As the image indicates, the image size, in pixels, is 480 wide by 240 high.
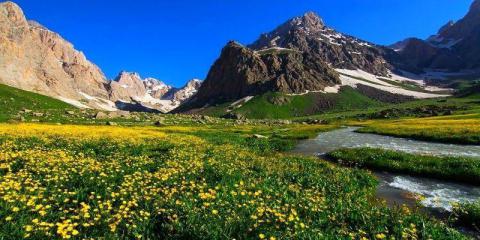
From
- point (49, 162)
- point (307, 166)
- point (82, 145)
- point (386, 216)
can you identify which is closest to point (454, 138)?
point (307, 166)

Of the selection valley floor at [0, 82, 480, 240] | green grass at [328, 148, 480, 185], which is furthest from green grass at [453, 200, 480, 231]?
green grass at [328, 148, 480, 185]

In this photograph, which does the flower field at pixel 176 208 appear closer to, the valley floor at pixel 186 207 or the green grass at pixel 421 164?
the valley floor at pixel 186 207

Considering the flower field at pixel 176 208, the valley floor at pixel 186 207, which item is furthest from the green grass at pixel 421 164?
the flower field at pixel 176 208

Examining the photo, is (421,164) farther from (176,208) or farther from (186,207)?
(176,208)

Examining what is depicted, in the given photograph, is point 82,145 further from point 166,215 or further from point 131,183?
point 166,215

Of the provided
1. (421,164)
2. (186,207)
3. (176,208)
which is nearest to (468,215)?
(186,207)

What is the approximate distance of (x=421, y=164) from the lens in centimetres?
2980

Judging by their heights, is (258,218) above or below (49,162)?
below

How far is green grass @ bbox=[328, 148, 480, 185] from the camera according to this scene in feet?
86.2

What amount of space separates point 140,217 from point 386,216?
8.87 meters

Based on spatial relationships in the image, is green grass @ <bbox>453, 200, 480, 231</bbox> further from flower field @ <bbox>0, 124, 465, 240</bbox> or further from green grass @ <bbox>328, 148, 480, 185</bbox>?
green grass @ <bbox>328, 148, 480, 185</bbox>

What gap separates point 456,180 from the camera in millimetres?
26109

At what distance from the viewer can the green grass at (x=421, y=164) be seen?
86.2 feet

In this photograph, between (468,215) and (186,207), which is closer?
(186,207)
